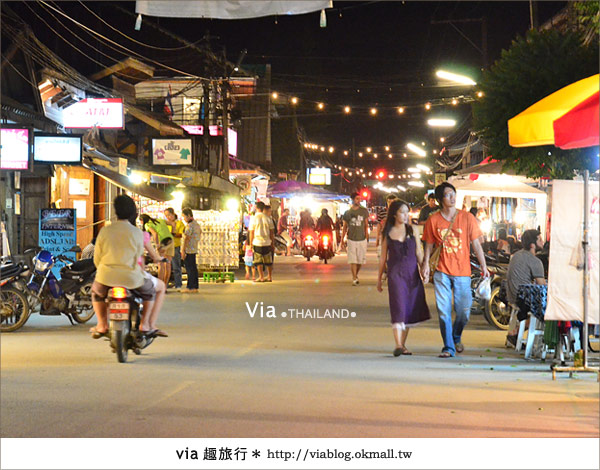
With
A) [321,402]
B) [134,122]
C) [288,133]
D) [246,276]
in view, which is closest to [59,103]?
[246,276]

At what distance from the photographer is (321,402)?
775 cm

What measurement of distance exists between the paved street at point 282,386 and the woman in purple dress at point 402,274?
0.43 meters

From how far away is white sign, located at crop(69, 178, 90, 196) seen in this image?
2595 cm

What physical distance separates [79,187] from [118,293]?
17129mm

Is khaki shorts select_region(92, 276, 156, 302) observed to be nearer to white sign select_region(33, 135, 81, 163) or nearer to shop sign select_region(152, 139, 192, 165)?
white sign select_region(33, 135, 81, 163)

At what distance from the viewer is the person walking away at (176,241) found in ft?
66.7

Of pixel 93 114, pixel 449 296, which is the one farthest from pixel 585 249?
pixel 93 114

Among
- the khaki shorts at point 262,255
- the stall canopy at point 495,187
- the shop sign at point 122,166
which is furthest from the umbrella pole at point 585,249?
the shop sign at point 122,166

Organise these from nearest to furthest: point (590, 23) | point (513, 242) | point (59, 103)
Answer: point (590, 23) → point (513, 242) → point (59, 103)

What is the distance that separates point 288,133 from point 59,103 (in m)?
43.3

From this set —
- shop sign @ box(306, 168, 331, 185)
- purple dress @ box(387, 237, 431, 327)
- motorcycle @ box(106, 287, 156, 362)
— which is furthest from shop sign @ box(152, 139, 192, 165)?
shop sign @ box(306, 168, 331, 185)

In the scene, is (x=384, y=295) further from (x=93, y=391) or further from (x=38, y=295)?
(x=93, y=391)

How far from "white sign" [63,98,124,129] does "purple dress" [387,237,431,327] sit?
568 inches

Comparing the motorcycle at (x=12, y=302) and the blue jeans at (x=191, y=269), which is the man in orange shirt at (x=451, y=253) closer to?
the motorcycle at (x=12, y=302)
